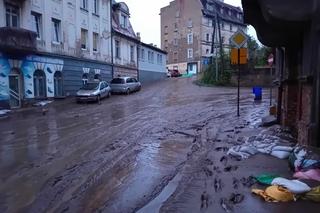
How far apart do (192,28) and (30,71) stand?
5035 centimetres

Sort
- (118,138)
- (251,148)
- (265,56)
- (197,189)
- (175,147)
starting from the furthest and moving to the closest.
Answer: (265,56), (118,138), (175,147), (251,148), (197,189)

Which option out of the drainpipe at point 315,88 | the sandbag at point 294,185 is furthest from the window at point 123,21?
the sandbag at point 294,185

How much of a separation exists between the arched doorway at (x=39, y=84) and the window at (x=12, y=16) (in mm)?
3447

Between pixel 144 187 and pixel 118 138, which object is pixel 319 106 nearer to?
pixel 144 187

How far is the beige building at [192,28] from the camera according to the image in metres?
71.1

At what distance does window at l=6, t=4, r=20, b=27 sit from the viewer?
78.2 ft

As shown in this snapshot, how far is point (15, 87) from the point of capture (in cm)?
2462

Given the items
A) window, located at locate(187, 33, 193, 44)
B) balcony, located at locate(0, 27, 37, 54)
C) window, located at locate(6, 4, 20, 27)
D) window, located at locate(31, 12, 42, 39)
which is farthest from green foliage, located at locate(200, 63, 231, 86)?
window, located at locate(187, 33, 193, 44)

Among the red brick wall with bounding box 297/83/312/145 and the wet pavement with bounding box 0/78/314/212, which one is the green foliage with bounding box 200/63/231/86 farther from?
the red brick wall with bounding box 297/83/312/145

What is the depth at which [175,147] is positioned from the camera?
10.6 metres

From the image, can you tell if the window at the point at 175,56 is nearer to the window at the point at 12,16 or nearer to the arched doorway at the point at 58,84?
the arched doorway at the point at 58,84

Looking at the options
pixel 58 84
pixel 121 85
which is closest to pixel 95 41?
pixel 121 85

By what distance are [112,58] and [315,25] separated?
103 feet

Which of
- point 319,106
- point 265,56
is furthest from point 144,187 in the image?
point 265,56
